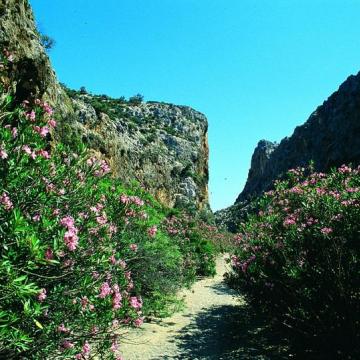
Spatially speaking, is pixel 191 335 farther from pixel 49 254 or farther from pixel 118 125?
pixel 118 125

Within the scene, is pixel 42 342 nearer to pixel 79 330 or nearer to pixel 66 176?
pixel 79 330

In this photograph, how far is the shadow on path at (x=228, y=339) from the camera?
29.2ft

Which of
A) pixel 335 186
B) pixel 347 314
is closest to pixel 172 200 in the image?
pixel 335 186

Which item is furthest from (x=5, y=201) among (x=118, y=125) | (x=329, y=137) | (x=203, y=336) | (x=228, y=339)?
(x=329, y=137)

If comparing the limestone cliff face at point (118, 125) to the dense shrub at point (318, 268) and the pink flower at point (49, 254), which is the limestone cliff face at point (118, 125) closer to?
the pink flower at point (49, 254)

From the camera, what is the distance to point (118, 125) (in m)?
36.5

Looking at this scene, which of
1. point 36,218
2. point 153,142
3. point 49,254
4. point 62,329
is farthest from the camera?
point 153,142

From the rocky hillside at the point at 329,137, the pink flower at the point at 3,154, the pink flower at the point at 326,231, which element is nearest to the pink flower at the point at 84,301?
the pink flower at the point at 3,154

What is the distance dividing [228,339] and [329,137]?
72418mm

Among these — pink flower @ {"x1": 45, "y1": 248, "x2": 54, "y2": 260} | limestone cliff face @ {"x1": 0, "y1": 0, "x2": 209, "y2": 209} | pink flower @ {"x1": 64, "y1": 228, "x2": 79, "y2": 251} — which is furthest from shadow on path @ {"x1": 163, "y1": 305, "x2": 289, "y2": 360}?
limestone cliff face @ {"x1": 0, "y1": 0, "x2": 209, "y2": 209}

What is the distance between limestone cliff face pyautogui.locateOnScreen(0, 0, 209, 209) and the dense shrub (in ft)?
28.2

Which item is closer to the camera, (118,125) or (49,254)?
(49,254)

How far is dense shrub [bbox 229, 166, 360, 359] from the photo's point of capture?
650cm

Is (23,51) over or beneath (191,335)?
over
